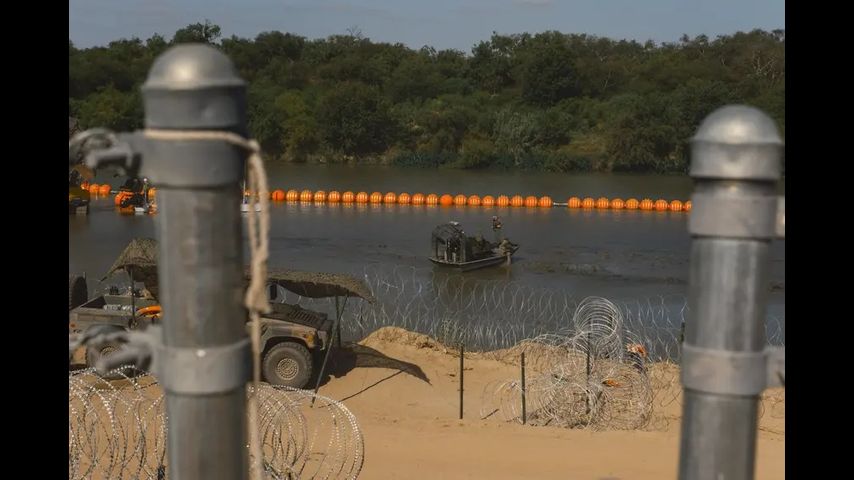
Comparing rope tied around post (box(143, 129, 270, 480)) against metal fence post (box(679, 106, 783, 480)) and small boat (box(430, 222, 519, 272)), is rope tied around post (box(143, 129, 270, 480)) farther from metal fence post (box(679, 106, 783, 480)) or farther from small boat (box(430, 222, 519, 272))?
small boat (box(430, 222, 519, 272))

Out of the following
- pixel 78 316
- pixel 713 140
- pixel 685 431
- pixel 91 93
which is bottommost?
pixel 78 316

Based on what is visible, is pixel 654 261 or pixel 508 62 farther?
pixel 508 62

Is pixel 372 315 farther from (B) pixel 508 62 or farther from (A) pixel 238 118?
(B) pixel 508 62

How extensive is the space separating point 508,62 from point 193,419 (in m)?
73.9

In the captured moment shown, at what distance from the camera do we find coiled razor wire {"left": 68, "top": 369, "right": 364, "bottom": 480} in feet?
21.8

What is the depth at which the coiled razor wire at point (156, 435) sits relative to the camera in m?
6.65

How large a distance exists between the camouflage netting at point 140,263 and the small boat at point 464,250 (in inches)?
437

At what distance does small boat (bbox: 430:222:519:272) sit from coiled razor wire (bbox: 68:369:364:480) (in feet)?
39.0

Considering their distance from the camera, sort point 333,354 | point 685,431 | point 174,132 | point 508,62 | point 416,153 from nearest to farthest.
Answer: point 174,132, point 685,431, point 333,354, point 416,153, point 508,62

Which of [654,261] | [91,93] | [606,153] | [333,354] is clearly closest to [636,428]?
[333,354]

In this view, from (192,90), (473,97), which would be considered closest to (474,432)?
(192,90)

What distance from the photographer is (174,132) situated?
2.07 meters

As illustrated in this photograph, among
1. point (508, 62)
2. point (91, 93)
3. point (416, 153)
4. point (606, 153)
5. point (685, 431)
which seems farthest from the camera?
point (508, 62)

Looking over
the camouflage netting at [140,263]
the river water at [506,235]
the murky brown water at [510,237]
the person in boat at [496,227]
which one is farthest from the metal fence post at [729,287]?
the person in boat at [496,227]
